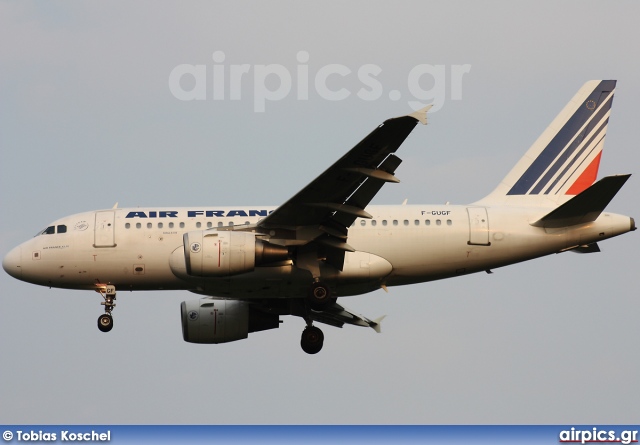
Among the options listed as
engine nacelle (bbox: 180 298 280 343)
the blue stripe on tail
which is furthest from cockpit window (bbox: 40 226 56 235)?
the blue stripe on tail

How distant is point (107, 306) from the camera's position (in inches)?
1722

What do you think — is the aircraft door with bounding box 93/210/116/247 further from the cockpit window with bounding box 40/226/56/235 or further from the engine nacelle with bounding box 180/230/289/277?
the engine nacelle with bounding box 180/230/289/277

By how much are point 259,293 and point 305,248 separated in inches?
95.7

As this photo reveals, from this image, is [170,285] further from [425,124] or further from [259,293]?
[425,124]

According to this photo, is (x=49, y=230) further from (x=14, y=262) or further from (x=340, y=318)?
(x=340, y=318)

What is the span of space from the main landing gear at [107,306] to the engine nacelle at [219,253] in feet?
14.8

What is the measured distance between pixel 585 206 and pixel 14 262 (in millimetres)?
18663

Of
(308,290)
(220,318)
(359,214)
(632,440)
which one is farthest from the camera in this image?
(220,318)

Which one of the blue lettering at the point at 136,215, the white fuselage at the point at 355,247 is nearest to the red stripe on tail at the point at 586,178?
the white fuselage at the point at 355,247

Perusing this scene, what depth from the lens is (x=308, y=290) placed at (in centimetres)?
→ 4194

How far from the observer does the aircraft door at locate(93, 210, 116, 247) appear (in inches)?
1700

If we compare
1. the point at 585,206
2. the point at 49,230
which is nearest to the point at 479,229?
the point at 585,206

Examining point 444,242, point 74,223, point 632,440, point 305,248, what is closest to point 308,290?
point 305,248

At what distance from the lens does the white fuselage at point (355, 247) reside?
41.8 m
